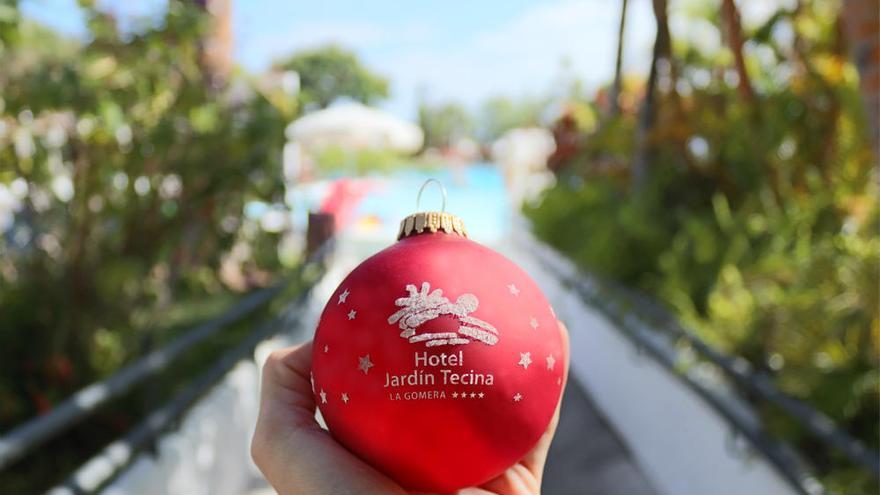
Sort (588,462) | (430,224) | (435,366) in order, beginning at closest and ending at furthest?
(435,366) < (430,224) < (588,462)

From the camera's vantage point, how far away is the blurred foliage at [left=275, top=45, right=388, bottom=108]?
9788 centimetres

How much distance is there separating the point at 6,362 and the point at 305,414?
3808mm

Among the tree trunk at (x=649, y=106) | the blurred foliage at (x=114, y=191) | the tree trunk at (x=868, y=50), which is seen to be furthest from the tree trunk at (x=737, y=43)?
the blurred foliage at (x=114, y=191)

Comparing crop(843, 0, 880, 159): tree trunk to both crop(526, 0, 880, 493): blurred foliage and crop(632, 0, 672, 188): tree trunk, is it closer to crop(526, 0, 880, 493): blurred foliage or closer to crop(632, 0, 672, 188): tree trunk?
crop(526, 0, 880, 493): blurred foliage

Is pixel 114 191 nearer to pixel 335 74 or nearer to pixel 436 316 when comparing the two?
pixel 436 316

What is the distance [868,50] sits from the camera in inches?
129

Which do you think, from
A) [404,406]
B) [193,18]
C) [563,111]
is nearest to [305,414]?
[404,406]

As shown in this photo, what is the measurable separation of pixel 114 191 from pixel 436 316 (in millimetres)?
3797

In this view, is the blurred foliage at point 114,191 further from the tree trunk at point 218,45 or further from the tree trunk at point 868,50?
the tree trunk at point 868,50

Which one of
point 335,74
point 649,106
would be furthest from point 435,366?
point 335,74

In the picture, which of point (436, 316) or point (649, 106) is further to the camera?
point (649, 106)

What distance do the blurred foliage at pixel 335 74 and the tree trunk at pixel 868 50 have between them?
3705 inches

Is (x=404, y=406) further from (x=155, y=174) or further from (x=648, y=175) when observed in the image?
(x=648, y=175)

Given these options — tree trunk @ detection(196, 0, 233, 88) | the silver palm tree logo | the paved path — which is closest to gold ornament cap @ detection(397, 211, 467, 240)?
the silver palm tree logo
